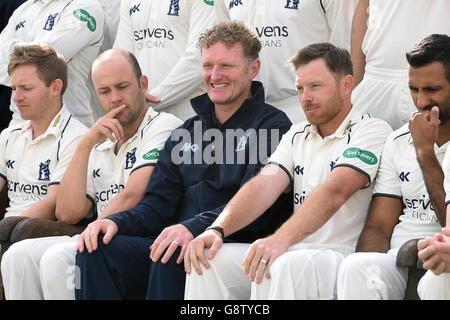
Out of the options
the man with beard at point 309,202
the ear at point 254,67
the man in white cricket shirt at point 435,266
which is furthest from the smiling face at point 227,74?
the man in white cricket shirt at point 435,266

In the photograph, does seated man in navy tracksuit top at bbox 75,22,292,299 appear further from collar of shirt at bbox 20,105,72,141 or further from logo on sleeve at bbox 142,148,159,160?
collar of shirt at bbox 20,105,72,141

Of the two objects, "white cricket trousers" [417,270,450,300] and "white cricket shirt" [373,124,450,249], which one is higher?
"white cricket shirt" [373,124,450,249]

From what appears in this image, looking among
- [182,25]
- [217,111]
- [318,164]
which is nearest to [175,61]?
[182,25]

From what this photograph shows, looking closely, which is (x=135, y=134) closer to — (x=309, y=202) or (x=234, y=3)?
(x=234, y=3)

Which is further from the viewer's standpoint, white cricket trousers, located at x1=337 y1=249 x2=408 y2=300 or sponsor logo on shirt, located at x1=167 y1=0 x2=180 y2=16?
sponsor logo on shirt, located at x1=167 y1=0 x2=180 y2=16

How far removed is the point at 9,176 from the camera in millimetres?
5062

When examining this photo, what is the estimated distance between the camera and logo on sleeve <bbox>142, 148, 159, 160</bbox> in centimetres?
450

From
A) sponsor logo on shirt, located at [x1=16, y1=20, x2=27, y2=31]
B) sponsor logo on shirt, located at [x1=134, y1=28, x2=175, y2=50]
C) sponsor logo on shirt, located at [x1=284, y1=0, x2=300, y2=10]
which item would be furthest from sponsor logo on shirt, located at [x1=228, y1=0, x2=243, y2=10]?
sponsor logo on shirt, located at [x1=16, y1=20, x2=27, y2=31]

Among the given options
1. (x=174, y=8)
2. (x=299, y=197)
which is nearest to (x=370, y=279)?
(x=299, y=197)

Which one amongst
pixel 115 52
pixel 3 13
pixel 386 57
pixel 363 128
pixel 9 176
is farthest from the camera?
pixel 3 13

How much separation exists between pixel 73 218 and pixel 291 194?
128cm

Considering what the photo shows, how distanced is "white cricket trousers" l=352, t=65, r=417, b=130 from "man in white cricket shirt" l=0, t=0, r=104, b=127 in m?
1.99
